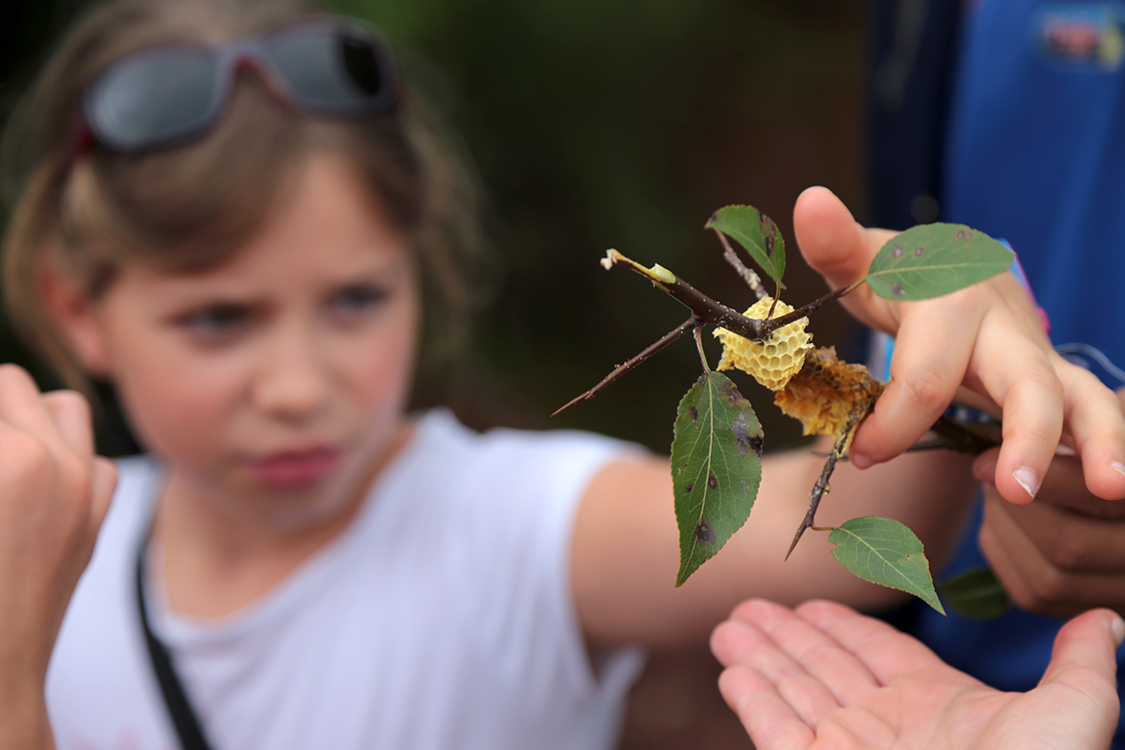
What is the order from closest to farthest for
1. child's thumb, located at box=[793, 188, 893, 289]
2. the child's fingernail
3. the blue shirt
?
the child's fingernail → child's thumb, located at box=[793, 188, 893, 289] → the blue shirt

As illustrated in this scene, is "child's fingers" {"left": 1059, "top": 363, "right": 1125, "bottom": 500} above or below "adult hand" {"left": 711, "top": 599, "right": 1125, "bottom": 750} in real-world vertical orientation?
above

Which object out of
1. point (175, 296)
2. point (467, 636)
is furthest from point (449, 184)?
point (467, 636)

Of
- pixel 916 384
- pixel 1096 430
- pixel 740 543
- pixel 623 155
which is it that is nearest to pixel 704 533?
pixel 916 384

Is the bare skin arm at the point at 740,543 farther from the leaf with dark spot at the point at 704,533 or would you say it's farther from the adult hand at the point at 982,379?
the leaf with dark spot at the point at 704,533

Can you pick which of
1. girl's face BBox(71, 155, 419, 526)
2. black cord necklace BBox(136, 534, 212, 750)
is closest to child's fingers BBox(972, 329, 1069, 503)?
girl's face BBox(71, 155, 419, 526)

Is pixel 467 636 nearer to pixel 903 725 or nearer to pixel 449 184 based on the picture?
pixel 903 725

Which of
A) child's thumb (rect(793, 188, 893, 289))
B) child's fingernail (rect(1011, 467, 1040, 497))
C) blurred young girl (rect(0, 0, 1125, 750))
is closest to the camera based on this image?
child's fingernail (rect(1011, 467, 1040, 497))

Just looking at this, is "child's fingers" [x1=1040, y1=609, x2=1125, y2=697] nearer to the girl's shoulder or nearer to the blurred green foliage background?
the girl's shoulder

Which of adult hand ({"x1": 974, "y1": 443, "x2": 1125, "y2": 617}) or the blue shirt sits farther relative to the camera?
the blue shirt
